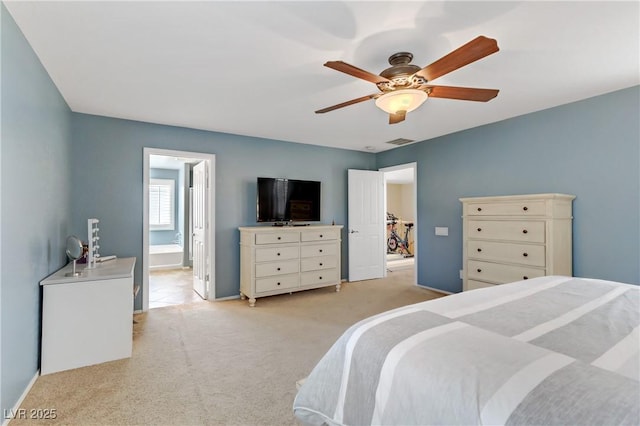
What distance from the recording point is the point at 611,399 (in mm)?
703

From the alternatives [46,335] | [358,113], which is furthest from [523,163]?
[46,335]

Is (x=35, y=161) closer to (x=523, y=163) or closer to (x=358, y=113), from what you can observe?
(x=358, y=113)

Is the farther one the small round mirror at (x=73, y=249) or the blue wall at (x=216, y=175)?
the blue wall at (x=216, y=175)

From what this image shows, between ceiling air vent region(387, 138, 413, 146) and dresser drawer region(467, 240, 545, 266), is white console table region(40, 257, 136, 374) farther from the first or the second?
ceiling air vent region(387, 138, 413, 146)

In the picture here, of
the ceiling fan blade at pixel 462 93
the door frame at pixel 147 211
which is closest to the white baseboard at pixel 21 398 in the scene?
the door frame at pixel 147 211

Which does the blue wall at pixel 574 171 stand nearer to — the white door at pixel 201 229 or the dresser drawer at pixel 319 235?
the dresser drawer at pixel 319 235

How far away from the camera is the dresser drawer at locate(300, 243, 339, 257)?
14.2 feet

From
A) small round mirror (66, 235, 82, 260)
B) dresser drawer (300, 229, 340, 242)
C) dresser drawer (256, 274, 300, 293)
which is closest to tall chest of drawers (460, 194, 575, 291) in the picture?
dresser drawer (300, 229, 340, 242)

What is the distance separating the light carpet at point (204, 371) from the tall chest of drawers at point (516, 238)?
125 cm

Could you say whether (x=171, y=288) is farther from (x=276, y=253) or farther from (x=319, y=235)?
(x=319, y=235)

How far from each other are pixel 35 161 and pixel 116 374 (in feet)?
5.38

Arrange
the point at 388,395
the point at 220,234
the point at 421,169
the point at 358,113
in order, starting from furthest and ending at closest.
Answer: the point at 421,169 → the point at 220,234 → the point at 358,113 → the point at 388,395

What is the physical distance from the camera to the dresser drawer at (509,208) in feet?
9.77

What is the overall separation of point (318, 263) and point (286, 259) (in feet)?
1.74
